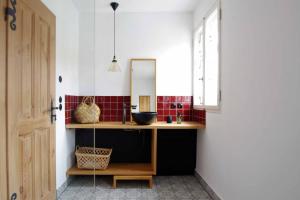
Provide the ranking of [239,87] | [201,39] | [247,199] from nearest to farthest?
[247,199] < [239,87] < [201,39]

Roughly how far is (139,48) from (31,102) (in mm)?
1795

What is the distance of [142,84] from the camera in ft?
10.2

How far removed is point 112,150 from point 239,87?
6.73ft

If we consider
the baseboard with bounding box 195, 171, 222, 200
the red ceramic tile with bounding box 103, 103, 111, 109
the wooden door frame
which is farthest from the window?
the wooden door frame

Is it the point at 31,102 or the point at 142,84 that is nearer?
the point at 31,102

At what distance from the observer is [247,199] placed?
5.24 feet

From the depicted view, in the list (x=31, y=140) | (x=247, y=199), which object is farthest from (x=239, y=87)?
(x=31, y=140)

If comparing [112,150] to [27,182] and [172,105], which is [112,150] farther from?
[27,182]

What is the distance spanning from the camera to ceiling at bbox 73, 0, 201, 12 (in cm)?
280

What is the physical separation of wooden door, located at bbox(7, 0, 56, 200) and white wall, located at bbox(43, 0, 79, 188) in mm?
220

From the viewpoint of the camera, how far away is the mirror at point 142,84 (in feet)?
10.2

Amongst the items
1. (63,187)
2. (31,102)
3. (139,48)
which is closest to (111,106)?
(139,48)

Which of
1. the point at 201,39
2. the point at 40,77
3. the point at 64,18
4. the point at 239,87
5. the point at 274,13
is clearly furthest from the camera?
the point at 201,39

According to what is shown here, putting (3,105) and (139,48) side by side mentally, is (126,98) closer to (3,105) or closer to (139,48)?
(139,48)
